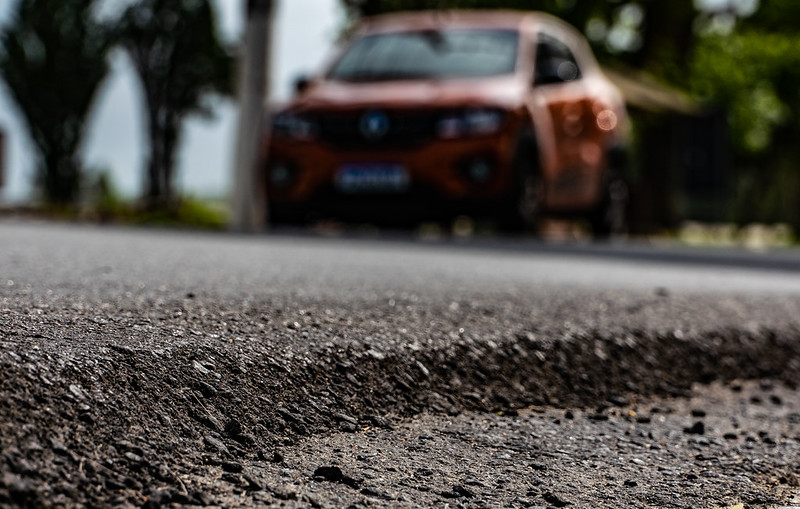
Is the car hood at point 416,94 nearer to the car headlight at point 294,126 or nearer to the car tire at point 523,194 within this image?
the car headlight at point 294,126

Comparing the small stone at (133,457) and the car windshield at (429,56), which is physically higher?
the car windshield at (429,56)

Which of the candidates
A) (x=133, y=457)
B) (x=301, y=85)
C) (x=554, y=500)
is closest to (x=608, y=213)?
(x=301, y=85)

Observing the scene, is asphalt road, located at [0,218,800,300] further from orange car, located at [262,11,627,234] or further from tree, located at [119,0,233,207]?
tree, located at [119,0,233,207]

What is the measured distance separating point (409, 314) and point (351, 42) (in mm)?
5747

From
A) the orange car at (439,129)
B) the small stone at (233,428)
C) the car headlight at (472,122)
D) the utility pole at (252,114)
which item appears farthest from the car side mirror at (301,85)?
the small stone at (233,428)

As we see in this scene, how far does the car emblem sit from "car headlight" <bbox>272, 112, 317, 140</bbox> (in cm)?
37

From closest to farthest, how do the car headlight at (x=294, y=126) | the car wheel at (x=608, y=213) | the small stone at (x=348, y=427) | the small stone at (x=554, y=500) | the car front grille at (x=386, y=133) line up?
the small stone at (x=554, y=500) → the small stone at (x=348, y=427) → the car front grille at (x=386, y=133) → the car headlight at (x=294, y=126) → the car wheel at (x=608, y=213)

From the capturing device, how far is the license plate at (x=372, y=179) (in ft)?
24.2

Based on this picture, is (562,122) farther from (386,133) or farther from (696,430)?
(696,430)

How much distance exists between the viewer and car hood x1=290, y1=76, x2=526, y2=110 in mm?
7297

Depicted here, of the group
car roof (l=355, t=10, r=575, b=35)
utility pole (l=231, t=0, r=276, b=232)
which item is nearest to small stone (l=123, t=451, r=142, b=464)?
car roof (l=355, t=10, r=575, b=35)

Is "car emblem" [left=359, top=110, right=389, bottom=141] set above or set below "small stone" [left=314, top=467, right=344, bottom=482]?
above

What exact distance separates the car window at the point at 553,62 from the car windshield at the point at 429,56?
0.25 meters

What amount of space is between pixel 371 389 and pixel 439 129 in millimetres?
4796
